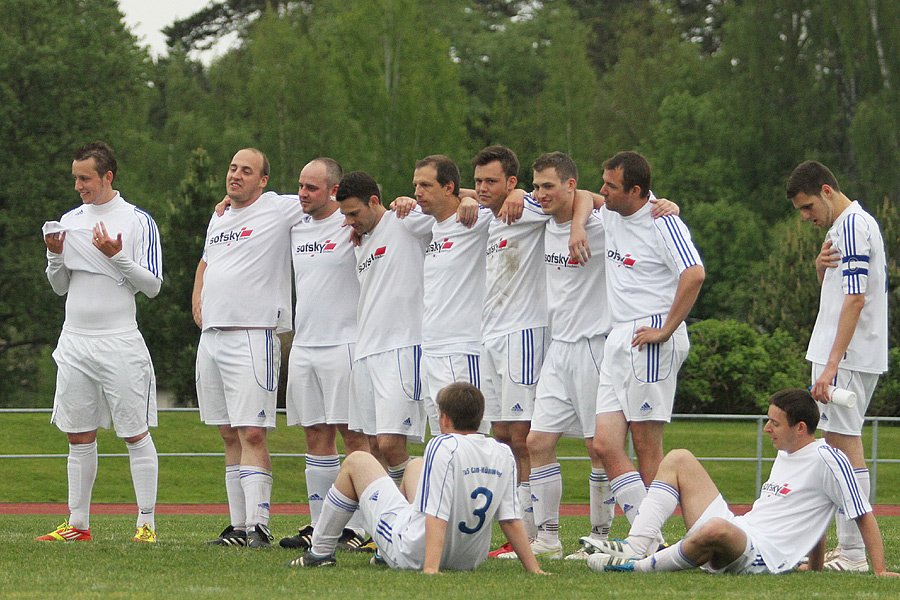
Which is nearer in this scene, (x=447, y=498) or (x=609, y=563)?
(x=447, y=498)

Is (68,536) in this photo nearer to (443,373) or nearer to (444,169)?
(443,373)

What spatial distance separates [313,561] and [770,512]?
2.76 metres

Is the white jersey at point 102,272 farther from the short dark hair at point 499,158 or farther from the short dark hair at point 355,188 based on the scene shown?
the short dark hair at point 499,158

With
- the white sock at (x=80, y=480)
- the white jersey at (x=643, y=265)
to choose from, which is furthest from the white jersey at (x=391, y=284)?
the white sock at (x=80, y=480)

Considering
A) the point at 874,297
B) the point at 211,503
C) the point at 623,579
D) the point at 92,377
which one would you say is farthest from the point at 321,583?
the point at 211,503

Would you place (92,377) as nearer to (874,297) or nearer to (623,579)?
(623,579)

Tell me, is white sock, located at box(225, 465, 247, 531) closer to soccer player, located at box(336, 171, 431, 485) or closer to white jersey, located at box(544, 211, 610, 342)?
soccer player, located at box(336, 171, 431, 485)

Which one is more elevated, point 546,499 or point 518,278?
point 518,278

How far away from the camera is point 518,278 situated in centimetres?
857

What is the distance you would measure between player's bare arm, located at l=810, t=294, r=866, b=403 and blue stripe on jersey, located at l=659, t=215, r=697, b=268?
109 cm

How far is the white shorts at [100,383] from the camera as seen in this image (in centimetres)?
914

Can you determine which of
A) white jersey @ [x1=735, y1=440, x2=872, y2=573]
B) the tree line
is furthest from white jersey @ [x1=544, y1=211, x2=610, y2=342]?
the tree line

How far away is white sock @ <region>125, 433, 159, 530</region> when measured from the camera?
→ 9.26m

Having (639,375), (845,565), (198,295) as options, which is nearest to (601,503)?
(639,375)
